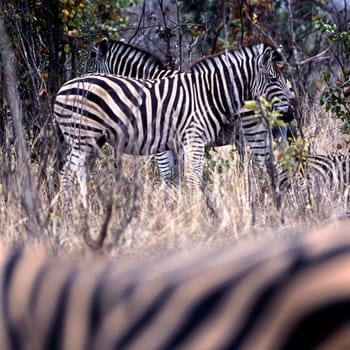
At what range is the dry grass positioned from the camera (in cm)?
415

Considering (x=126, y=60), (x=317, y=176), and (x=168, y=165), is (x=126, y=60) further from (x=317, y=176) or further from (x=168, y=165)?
(x=317, y=176)

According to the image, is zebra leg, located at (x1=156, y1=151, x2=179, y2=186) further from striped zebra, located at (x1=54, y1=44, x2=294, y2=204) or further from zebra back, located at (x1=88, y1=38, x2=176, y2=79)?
zebra back, located at (x1=88, y1=38, x2=176, y2=79)

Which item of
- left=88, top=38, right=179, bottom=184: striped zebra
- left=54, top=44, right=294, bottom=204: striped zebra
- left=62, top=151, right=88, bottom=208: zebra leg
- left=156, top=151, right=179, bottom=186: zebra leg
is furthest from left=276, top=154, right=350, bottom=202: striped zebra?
left=88, top=38, right=179, bottom=184: striped zebra

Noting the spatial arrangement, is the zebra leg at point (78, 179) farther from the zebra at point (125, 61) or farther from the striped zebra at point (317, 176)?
the zebra at point (125, 61)

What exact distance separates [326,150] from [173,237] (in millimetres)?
4972

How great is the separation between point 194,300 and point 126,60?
798cm

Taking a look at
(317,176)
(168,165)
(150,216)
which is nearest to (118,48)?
(168,165)

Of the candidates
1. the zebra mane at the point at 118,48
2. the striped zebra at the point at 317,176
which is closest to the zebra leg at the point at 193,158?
the striped zebra at the point at 317,176

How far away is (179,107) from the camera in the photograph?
7785mm

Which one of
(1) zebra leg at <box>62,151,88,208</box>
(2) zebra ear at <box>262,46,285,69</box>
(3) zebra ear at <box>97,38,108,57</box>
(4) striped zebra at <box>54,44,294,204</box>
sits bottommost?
(1) zebra leg at <box>62,151,88,208</box>

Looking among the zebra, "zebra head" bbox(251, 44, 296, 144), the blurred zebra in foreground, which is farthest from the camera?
the zebra

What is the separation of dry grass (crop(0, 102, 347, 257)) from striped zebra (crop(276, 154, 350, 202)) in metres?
0.10

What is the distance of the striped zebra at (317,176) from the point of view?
5828mm

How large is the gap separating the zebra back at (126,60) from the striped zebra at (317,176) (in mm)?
2506
